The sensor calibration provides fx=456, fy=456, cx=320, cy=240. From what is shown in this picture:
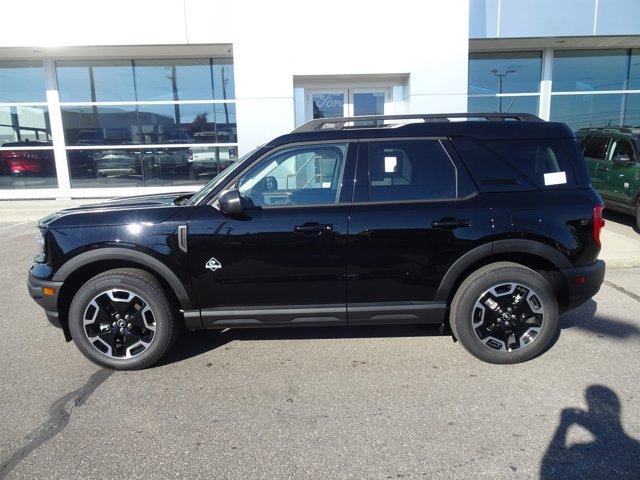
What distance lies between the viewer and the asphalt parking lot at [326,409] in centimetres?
254

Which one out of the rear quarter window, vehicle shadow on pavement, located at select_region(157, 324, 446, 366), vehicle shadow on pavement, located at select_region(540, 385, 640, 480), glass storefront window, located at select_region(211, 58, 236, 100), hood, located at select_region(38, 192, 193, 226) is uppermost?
glass storefront window, located at select_region(211, 58, 236, 100)

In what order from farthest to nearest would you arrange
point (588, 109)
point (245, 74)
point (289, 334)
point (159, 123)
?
1. point (588, 109)
2. point (159, 123)
3. point (245, 74)
4. point (289, 334)

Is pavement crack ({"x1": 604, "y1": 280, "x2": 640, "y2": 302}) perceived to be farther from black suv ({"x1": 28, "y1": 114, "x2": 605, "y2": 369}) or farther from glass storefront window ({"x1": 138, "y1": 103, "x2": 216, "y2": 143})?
glass storefront window ({"x1": 138, "y1": 103, "x2": 216, "y2": 143})

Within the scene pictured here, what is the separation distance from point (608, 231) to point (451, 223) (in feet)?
21.0

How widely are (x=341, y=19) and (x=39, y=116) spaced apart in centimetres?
847

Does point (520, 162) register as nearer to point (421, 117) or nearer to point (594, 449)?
point (421, 117)

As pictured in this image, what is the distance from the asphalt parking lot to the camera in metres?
2.54

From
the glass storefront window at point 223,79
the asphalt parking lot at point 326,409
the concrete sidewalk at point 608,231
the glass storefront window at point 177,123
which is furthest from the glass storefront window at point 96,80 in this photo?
the asphalt parking lot at point 326,409

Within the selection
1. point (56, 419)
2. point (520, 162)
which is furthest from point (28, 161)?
point (520, 162)

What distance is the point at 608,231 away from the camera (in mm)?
8266

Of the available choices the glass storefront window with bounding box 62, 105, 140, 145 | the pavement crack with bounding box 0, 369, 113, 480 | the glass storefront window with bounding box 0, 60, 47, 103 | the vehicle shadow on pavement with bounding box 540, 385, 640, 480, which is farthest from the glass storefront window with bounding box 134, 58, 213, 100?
the vehicle shadow on pavement with bounding box 540, 385, 640, 480

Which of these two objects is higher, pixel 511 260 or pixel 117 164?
pixel 117 164

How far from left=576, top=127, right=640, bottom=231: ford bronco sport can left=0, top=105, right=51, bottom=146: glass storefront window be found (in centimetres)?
1322

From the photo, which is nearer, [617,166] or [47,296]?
[47,296]
